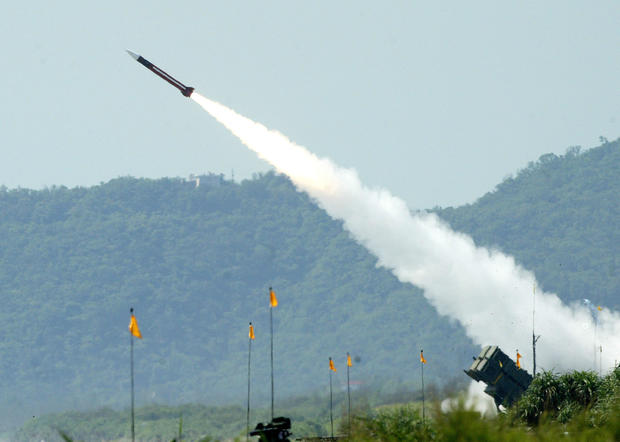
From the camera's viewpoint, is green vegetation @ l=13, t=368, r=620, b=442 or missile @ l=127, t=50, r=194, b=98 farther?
missile @ l=127, t=50, r=194, b=98

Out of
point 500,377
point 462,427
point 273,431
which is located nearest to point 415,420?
point 273,431

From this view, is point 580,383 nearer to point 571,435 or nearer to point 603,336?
point 571,435

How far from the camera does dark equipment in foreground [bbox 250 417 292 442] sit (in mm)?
33625

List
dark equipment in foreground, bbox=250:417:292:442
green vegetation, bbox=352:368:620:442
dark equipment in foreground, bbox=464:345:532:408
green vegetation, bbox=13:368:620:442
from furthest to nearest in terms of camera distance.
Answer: dark equipment in foreground, bbox=464:345:532:408 → dark equipment in foreground, bbox=250:417:292:442 → green vegetation, bbox=13:368:620:442 → green vegetation, bbox=352:368:620:442

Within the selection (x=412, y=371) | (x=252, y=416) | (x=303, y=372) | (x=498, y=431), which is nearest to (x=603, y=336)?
(x=252, y=416)

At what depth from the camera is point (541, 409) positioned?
193ft

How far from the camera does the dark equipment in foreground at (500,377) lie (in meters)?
66.3

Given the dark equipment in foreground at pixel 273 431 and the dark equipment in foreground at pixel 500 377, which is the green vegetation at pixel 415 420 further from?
the dark equipment in foreground at pixel 500 377

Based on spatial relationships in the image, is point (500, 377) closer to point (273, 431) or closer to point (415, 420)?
point (415, 420)

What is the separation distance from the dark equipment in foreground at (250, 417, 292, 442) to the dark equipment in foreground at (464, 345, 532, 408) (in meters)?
33.0

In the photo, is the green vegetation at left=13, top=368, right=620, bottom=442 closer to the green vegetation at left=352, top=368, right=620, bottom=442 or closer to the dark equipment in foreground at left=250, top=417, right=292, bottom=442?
the green vegetation at left=352, top=368, right=620, bottom=442

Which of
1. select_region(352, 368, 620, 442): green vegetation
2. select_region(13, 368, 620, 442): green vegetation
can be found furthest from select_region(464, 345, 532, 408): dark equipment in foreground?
select_region(352, 368, 620, 442): green vegetation

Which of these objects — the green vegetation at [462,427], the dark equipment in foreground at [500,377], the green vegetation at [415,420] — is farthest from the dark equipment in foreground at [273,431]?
the dark equipment in foreground at [500,377]

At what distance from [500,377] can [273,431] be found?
34153 mm
